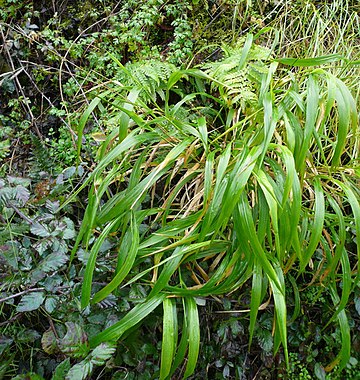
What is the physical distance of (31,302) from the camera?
39.9 inches

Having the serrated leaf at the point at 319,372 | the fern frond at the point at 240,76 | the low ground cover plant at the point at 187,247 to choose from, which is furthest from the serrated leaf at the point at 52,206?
the serrated leaf at the point at 319,372

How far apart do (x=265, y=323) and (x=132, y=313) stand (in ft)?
1.55

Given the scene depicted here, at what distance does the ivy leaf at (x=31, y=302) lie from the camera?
1.00 m

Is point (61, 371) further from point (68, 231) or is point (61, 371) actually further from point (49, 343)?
point (68, 231)

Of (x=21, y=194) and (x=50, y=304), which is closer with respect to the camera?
(x=50, y=304)

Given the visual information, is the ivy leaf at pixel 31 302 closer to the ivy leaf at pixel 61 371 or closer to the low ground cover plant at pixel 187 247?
the low ground cover plant at pixel 187 247

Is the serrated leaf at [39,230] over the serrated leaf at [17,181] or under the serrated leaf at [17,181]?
under

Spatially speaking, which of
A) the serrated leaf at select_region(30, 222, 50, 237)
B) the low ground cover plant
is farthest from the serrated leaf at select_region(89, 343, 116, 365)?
the serrated leaf at select_region(30, 222, 50, 237)

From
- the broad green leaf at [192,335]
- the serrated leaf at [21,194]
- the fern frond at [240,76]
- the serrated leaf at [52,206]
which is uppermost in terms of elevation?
the fern frond at [240,76]

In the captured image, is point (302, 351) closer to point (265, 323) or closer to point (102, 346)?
point (265, 323)

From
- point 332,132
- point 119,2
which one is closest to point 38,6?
point 119,2

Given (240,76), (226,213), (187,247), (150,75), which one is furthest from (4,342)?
(240,76)

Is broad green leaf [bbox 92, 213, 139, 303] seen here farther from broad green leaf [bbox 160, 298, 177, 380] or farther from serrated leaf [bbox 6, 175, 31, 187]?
serrated leaf [bbox 6, 175, 31, 187]

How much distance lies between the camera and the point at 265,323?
4.25 ft
